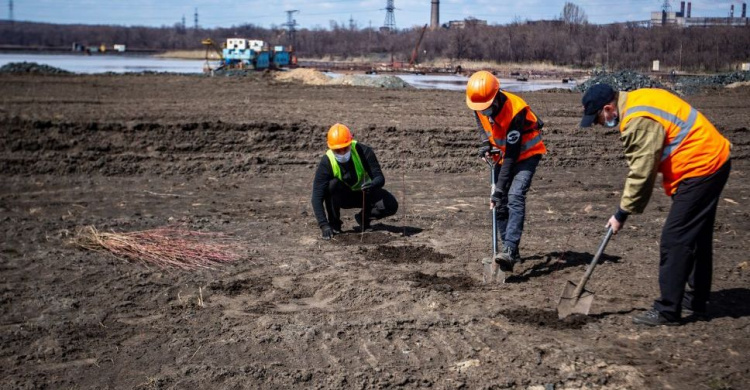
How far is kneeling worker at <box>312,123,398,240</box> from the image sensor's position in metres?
8.21

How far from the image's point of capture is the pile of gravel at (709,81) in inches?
1071

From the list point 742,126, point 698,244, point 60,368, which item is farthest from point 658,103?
point 742,126

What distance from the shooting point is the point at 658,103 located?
518cm

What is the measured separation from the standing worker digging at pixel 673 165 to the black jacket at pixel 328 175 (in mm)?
3330

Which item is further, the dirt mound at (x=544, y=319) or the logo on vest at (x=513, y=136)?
the logo on vest at (x=513, y=136)

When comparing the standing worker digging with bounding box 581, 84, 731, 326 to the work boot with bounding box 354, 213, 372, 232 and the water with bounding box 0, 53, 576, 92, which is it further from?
the water with bounding box 0, 53, 576, 92

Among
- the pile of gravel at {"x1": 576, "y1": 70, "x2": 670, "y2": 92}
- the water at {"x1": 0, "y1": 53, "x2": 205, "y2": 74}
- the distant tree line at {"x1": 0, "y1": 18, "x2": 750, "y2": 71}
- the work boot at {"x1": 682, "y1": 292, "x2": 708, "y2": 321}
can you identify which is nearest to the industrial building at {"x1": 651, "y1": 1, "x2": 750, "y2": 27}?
the distant tree line at {"x1": 0, "y1": 18, "x2": 750, "y2": 71}

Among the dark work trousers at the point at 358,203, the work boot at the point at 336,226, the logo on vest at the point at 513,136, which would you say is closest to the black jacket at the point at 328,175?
the dark work trousers at the point at 358,203

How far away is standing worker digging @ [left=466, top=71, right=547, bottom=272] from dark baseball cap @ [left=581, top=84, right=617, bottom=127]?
119 cm

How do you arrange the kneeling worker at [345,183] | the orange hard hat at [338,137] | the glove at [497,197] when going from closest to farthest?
1. the glove at [497,197]
2. the orange hard hat at [338,137]
3. the kneeling worker at [345,183]

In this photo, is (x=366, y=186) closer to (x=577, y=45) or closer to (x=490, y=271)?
(x=490, y=271)

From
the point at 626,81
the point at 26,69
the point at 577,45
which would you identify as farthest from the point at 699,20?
the point at 26,69

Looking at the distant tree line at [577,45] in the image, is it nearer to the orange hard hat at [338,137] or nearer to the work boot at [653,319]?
the orange hard hat at [338,137]

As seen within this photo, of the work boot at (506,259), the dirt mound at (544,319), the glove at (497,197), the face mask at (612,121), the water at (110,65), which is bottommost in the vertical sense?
the dirt mound at (544,319)
